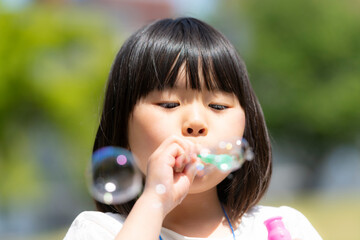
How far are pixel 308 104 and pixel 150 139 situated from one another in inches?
543

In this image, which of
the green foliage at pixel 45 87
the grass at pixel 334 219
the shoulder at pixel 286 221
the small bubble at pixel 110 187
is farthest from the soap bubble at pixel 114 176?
the green foliage at pixel 45 87

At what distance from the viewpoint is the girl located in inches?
43.3

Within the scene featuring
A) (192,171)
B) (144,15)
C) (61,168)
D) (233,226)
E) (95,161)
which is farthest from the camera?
(144,15)

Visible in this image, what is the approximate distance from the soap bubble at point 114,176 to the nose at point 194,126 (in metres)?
0.22

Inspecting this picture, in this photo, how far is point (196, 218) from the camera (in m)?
1.29

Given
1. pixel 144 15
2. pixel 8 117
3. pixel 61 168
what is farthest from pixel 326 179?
pixel 8 117

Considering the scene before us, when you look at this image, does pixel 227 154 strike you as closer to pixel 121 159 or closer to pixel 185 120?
pixel 185 120

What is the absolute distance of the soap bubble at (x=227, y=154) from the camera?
1158mm

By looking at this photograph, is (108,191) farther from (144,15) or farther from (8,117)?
(144,15)

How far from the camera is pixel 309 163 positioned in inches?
636

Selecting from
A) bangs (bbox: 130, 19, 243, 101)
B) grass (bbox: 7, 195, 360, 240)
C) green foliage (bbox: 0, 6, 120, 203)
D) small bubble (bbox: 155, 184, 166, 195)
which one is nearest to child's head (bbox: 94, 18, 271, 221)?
bangs (bbox: 130, 19, 243, 101)

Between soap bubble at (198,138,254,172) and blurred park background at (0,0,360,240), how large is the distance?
1.49 feet

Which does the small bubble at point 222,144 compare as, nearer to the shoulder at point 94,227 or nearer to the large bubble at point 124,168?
the large bubble at point 124,168

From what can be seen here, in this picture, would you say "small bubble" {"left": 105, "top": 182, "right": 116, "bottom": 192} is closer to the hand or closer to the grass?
the hand
